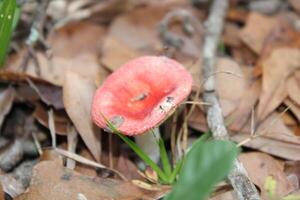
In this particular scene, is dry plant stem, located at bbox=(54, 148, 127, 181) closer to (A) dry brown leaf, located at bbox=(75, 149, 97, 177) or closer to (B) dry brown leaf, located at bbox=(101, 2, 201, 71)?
(A) dry brown leaf, located at bbox=(75, 149, 97, 177)

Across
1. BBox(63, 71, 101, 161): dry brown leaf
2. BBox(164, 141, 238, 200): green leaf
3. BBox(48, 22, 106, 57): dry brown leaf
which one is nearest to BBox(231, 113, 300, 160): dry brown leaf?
BBox(63, 71, 101, 161): dry brown leaf

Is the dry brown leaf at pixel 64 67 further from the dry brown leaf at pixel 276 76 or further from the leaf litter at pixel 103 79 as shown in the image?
the dry brown leaf at pixel 276 76

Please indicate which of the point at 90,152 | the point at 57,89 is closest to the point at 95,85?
the point at 57,89

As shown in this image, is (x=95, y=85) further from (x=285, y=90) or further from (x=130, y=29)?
(x=285, y=90)

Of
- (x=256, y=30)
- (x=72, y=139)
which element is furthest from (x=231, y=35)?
(x=72, y=139)

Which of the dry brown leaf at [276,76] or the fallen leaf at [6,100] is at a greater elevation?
the dry brown leaf at [276,76]

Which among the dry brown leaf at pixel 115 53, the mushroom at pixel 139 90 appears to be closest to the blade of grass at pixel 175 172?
the mushroom at pixel 139 90
